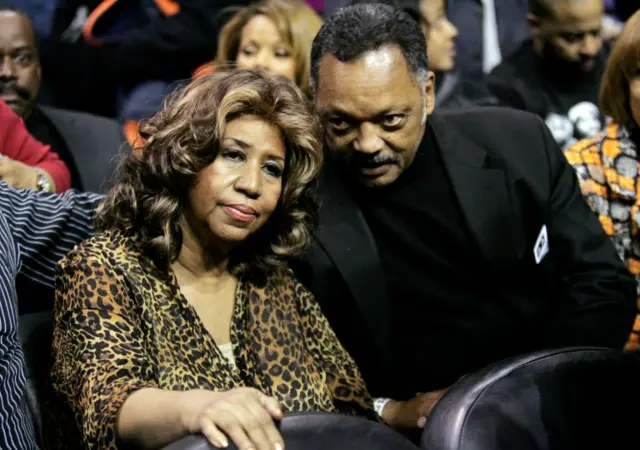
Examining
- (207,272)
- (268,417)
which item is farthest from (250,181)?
(268,417)

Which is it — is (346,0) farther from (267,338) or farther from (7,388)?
(7,388)

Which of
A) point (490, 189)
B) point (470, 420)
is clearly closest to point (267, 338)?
point (470, 420)

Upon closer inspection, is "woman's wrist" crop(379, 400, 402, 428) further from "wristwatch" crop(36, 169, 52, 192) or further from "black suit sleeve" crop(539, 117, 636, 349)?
"wristwatch" crop(36, 169, 52, 192)

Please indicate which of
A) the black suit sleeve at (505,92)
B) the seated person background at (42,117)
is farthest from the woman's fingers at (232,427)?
the black suit sleeve at (505,92)

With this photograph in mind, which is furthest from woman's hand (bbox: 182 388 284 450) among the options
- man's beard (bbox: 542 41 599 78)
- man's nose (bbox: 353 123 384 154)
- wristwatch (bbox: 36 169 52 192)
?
man's beard (bbox: 542 41 599 78)

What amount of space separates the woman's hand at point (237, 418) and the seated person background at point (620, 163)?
3.67ft

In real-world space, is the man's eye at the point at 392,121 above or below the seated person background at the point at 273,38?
above

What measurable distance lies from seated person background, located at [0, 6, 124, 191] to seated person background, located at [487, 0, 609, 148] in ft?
3.99

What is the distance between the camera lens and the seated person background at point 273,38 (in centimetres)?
263

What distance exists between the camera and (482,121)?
213cm

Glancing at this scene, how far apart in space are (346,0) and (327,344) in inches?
63.7

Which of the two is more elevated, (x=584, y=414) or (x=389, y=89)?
(x=389, y=89)

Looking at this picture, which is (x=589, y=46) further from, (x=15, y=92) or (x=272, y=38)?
(x=15, y=92)

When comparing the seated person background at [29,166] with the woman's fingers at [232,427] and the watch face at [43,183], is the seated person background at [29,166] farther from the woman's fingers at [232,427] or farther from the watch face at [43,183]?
the woman's fingers at [232,427]
